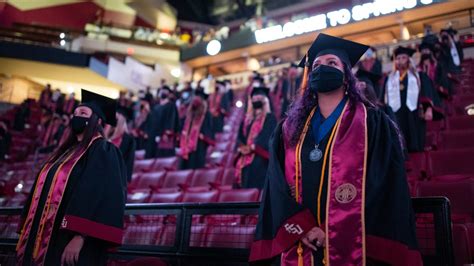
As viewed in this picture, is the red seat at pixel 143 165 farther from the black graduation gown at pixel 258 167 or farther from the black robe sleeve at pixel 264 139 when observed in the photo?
the black robe sleeve at pixel 264 139

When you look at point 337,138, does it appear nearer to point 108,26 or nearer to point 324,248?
point 324,248

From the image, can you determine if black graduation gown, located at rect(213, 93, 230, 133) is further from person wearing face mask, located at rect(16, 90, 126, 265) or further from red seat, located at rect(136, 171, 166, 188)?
person wearing face mask, located at rect(16, 90, 126, 265)

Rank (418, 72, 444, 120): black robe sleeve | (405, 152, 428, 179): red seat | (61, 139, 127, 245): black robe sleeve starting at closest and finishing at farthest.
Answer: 1. (61, 139, 127, 245): black robe sleeve
2. (405, 152, 428, 179): red seat
3. (418, 72, 444, 120): black robe sleeve

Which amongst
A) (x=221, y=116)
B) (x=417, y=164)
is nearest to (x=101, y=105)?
(x=417, y=164)

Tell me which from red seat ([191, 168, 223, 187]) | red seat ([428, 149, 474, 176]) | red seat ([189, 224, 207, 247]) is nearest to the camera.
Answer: red seat ([189, 224, 207, 247])

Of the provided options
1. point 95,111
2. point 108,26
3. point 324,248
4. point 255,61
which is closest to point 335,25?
point 255,61

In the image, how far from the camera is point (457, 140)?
19.6 ft

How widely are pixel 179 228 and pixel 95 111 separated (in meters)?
1.07

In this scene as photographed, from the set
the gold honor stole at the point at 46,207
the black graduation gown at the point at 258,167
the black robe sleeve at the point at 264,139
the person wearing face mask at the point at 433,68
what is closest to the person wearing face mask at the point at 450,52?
the person wearing face mask at the point at 433,68

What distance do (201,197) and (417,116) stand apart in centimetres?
307

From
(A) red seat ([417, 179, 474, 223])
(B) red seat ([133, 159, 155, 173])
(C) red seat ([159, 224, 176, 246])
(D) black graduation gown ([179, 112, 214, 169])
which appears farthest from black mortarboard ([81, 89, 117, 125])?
(B) red seat ([133, 159, 155, 173])

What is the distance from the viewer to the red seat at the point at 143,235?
3.82 meters

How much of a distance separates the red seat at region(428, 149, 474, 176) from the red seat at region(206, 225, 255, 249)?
9.16 ft

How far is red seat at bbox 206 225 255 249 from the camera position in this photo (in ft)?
10.5
